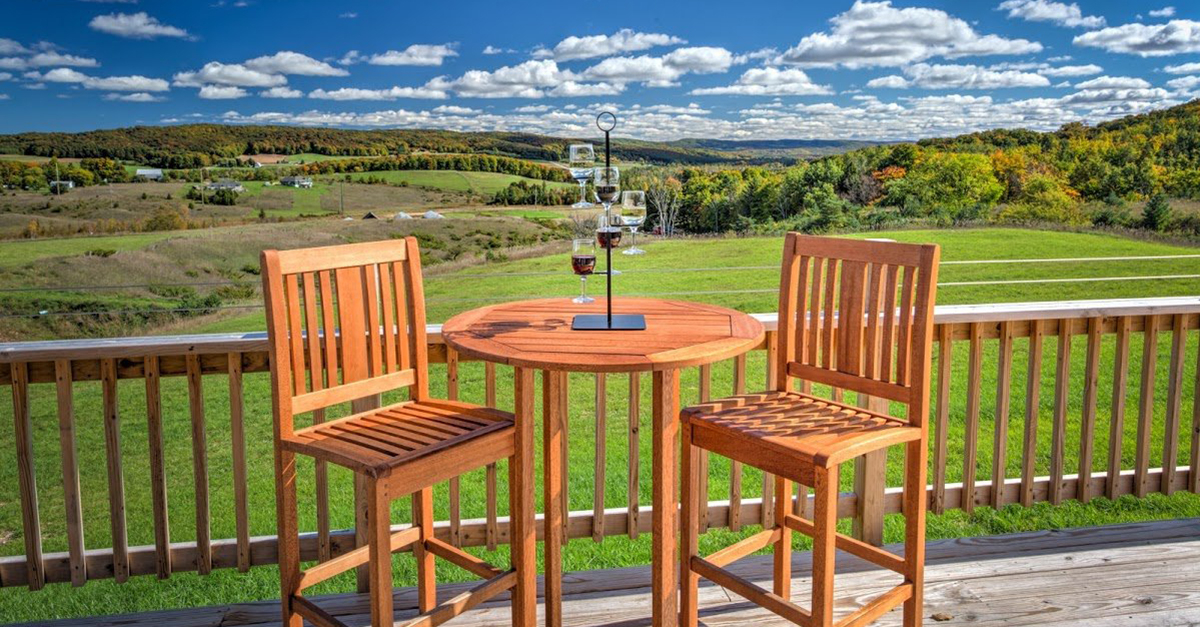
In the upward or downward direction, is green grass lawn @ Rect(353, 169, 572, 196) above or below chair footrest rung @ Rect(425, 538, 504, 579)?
above

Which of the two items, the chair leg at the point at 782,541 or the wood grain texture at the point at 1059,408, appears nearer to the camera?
the chair leg at the point at 782,541

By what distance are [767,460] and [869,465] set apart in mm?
979

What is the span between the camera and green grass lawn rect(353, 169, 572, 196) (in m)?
8.56

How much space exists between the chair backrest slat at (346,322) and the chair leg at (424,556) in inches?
10.3

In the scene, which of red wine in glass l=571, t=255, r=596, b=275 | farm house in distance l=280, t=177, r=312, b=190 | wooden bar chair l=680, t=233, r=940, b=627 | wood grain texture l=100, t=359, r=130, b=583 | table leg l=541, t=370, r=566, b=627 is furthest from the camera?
farm house in distance l=280, t=177, r=312, b=190

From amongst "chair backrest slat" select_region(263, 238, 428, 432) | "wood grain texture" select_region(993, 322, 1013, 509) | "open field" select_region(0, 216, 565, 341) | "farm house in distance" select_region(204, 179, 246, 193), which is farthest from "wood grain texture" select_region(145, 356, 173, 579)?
"farm house in distance" select_region(204, 179, 246, 193)

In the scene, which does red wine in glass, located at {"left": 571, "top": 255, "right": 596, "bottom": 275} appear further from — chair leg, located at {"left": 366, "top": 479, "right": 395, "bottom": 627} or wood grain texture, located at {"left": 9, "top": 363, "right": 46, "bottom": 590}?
wood grain texture, located at {"left": 9, "top": 363, "right": 46, "bottom": 590}

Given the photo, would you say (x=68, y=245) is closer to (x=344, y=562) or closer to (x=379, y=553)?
(x=344, y=562)

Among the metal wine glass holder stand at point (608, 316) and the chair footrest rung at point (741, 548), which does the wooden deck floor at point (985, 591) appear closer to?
the chair footrest rung at point (741, 548)

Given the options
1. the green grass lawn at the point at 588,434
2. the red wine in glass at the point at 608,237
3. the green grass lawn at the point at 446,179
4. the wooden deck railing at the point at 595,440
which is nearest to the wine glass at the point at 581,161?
the red wine in glass at the point at 608,237

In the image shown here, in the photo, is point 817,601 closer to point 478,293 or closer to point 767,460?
point 767,460

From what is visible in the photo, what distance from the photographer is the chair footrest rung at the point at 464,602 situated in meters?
1.97

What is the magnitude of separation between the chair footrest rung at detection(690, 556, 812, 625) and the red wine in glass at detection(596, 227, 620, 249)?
2.43 feet

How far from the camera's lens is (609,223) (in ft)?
7.15
